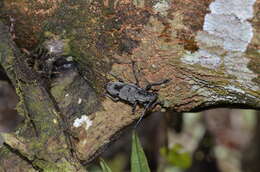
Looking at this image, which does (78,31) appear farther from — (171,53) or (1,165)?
(1,165)

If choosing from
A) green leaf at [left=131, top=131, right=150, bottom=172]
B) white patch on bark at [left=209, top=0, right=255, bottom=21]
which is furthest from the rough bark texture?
green leaf at [left=131, top=131, right=150, bottom=172]

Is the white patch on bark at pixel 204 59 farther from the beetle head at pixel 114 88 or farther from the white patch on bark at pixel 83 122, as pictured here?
the white patch on bark at pixel 83 122

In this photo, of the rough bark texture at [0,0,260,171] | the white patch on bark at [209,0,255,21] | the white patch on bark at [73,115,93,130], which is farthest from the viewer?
the white patch on bark at [73,115,93,130]

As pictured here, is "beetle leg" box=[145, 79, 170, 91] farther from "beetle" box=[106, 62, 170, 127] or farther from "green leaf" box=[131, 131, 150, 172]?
"green leaf" box=[131, 131, 150, 172]

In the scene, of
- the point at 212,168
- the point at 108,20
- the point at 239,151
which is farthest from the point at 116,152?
the point at 108,20

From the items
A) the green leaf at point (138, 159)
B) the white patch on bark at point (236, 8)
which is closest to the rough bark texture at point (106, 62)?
the white patch on bark at point (236, 8)

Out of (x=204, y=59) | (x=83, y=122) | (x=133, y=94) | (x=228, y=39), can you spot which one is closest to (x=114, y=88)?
(x=133, y=94)

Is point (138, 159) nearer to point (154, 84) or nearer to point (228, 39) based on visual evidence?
point (154, 84)
